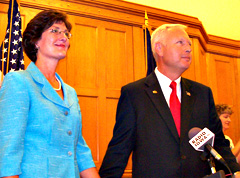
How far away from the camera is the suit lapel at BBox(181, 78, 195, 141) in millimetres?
2652

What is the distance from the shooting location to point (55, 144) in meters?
2.12

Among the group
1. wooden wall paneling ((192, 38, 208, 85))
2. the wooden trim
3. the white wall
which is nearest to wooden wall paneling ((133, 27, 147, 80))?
the wooden trim

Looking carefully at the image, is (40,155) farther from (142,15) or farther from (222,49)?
(222,49)

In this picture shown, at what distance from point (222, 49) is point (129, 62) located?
122 inches

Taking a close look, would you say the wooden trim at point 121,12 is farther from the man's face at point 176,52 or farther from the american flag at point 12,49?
the man's face at point 176,52

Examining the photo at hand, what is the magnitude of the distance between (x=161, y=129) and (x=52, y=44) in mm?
1049

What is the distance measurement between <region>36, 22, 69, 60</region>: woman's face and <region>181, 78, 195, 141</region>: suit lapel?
1.04 m

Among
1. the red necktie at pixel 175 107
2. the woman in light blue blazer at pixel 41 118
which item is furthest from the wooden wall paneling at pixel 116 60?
the woman in light blue blazer at pixel 41 118

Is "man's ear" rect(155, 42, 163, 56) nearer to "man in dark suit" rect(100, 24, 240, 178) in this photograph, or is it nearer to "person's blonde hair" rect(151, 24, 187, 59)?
"person's blonde hair" rect(151, 24, 187, 59)

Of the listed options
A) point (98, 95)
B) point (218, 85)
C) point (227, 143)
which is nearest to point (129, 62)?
point (98, 95)

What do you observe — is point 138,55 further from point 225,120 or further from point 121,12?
point 225,120

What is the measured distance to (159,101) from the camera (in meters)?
2.78

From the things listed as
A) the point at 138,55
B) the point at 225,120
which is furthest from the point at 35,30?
the point at 138,55

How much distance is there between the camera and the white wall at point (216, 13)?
799 cm
